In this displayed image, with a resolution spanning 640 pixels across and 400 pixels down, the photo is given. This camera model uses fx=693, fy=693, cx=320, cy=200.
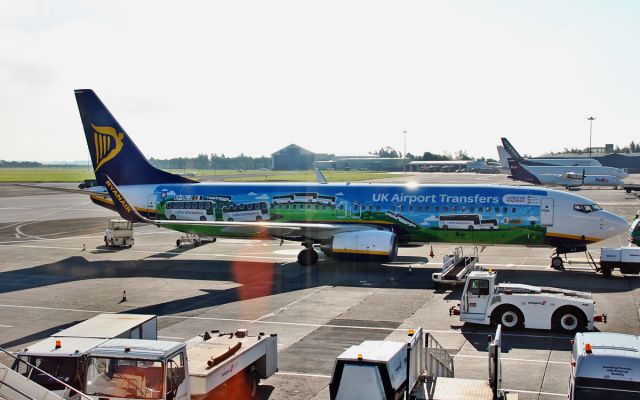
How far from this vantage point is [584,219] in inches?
1533

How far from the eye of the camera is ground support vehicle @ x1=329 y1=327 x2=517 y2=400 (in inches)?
597

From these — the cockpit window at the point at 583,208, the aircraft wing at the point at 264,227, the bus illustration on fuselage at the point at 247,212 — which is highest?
the cockpit window at the point at 583,208

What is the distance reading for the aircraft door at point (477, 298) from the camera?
26.2m

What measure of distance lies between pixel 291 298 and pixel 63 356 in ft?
57.0

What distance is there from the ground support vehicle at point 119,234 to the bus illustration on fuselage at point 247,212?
985 centimetres

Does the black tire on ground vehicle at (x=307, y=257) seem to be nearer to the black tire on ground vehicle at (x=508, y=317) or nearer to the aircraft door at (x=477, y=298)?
the aircraft door at (x=477, y=298)

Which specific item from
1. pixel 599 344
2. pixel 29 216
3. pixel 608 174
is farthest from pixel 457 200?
pixel 608 174

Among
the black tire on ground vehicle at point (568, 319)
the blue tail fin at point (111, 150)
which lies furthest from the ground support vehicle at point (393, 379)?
the blue tail fin at point (111, 150)

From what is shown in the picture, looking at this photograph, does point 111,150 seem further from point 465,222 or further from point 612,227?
point 612,227

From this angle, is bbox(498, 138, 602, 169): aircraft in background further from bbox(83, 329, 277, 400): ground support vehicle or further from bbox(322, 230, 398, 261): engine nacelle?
bbox(83, 329, 277, 400): ground support vehicle

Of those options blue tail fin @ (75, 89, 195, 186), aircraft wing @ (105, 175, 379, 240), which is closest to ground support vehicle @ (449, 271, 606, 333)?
aircraft wing @ (105, 175, 379, 240)

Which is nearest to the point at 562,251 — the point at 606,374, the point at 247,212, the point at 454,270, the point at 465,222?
the point at 465,222

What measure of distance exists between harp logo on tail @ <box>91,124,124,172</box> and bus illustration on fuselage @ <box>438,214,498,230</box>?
22.0 metres

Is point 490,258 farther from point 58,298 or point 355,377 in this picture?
point 355,377
